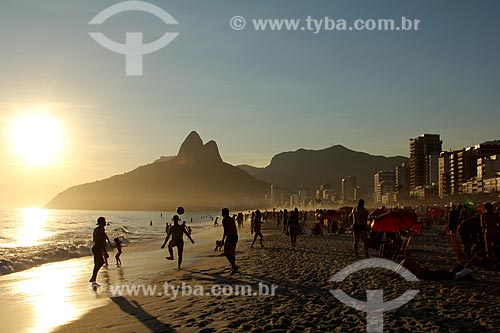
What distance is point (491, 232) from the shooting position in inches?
487

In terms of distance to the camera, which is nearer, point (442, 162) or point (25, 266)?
point (25, 266)

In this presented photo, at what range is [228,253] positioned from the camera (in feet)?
42.9

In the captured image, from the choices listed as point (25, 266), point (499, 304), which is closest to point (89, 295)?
point (499, 304)

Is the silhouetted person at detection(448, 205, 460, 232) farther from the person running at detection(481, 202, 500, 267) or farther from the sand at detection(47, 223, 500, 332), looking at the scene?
the sand at detection(47, 223, 500, 332)

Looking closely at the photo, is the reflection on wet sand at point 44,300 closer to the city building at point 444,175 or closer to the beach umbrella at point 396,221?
the beach umbrella at point 396,221

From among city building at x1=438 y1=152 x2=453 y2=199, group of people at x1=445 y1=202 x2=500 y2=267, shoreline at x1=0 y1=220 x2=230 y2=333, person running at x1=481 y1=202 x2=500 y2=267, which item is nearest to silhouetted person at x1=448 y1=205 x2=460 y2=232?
group of people at x1=445 y1=202 x2=500 y2=267

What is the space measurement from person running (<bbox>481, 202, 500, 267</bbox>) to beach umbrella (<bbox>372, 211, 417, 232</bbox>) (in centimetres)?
185

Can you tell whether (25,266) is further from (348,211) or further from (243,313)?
(348,211)

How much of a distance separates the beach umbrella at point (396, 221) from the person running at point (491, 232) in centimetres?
185

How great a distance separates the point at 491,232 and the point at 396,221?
94.5 inches

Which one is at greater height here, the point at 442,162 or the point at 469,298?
the point at 442,162

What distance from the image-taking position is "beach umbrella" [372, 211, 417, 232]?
13602mm

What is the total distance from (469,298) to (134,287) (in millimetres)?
7822

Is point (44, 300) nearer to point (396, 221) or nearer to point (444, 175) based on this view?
point (396, 221)
